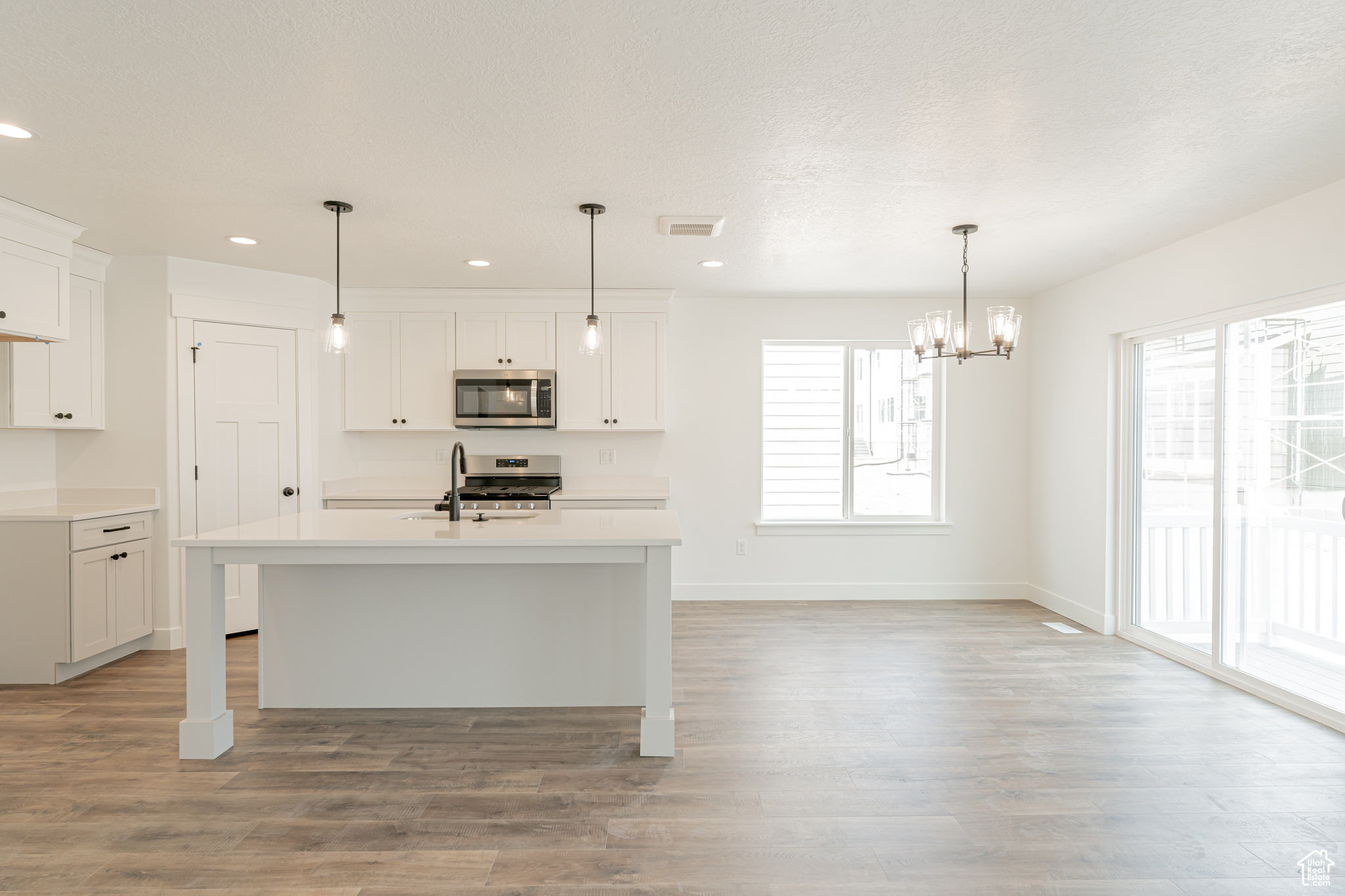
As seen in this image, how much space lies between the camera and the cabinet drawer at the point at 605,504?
16.0ft

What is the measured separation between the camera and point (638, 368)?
5031 millimetres

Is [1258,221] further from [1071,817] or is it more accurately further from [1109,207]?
[1071,817]

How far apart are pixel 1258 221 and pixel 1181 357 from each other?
87 centimetres

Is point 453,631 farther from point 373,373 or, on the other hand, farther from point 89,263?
point 89,263

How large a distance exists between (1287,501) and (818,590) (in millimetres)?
2831

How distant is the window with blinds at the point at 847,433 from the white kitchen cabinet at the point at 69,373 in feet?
13.8

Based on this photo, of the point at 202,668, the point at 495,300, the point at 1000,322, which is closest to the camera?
the point at 202,668

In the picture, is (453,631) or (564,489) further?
(564,489)

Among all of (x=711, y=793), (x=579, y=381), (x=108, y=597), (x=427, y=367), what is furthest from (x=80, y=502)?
(x=711, y=793)

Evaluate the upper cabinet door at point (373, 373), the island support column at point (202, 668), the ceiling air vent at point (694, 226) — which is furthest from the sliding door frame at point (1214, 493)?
the upper cabinet door at point (373, 373)

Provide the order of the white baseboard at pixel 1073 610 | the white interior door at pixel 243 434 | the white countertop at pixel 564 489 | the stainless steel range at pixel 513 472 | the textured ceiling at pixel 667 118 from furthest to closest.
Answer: the stainless steel range at pixel 513 472 < the white countertop at pixel 564 489 < the white baseboard at pixel 1073 610 < the white interior door at pixel 243 434 < the textured ceiling at pixel 667 118

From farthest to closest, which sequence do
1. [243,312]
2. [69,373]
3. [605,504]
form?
[605,504] < [243,312] < [69,373]

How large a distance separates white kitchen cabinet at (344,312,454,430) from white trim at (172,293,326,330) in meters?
0.34

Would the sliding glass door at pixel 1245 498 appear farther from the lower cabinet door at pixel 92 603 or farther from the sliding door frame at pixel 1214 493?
the lower cabinet door at pixel 92 603
